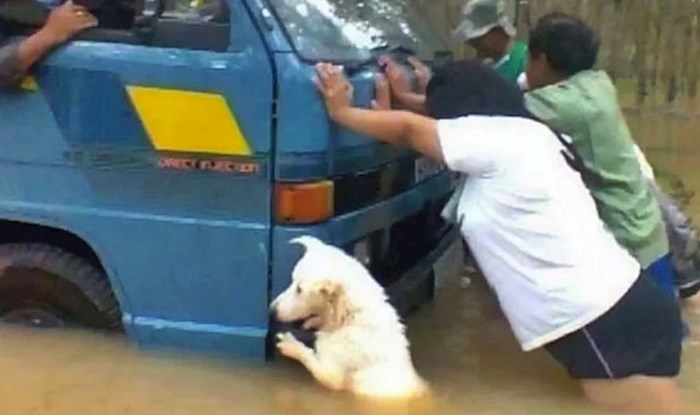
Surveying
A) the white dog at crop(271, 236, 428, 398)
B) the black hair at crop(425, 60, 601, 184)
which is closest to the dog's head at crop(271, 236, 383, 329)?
the white dog at crop(271, 236, 428, 398)

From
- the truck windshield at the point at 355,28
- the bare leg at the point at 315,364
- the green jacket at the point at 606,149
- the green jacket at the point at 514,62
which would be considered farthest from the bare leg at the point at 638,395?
the green jacket at the point at 514,62

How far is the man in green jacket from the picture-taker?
573 centimetres

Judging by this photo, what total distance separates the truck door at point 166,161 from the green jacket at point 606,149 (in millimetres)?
1243

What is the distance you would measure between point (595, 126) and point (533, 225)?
28.0 inches

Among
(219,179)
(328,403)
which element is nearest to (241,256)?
(219,179)

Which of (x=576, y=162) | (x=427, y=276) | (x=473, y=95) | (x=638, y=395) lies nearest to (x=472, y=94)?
(x=473, y=95)

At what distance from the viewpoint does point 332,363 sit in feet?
17.0

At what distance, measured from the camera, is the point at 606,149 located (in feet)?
19.0

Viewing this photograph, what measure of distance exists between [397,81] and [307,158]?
72 cm

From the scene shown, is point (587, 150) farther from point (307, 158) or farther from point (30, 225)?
point (30, 225)

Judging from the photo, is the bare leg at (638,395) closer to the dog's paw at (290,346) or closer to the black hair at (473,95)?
the black hair at (473,95)

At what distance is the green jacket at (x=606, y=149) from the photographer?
18.8ft

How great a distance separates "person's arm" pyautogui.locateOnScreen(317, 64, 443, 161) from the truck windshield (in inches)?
6.5

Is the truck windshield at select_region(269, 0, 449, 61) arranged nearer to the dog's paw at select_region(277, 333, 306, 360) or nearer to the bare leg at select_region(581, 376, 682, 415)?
the dog's paw at select_region(277, 333, 306, 360)
